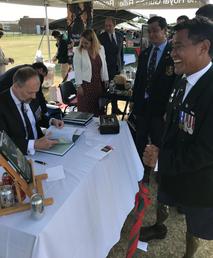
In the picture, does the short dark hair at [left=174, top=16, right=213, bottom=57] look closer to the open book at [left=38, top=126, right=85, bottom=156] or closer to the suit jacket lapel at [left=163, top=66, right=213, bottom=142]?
the suit jacket lapel at [left=163, top=66, right=213, bottom=142]

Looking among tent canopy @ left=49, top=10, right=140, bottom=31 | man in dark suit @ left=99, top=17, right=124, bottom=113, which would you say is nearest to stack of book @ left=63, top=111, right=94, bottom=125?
man in dark suit @ left=99, top=17, right=124, bottom=113

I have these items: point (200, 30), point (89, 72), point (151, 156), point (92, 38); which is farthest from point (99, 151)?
point (92, 38)

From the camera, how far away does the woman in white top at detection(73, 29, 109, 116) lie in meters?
3.47

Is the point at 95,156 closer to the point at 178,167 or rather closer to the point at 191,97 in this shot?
the point at 178,167

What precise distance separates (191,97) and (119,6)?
7179mm

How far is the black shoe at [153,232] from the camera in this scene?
2.06m

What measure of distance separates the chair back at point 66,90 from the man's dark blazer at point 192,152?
9.01 feet

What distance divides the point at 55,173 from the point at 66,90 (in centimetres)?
276

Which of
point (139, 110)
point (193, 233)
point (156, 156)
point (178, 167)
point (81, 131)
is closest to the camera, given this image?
point (178, 167)

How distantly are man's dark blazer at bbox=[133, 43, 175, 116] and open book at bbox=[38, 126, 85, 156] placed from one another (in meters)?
0.87

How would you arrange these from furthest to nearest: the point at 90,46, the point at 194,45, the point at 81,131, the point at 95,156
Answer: the point at 90,46 → the point at 81,131 → the point at 95,156 → the point at 194,45

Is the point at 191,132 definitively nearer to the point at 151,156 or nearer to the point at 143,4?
the point at 151,156

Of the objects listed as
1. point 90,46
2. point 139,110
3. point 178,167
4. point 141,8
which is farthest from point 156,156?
point 141,8

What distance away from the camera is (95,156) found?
1.75 m
